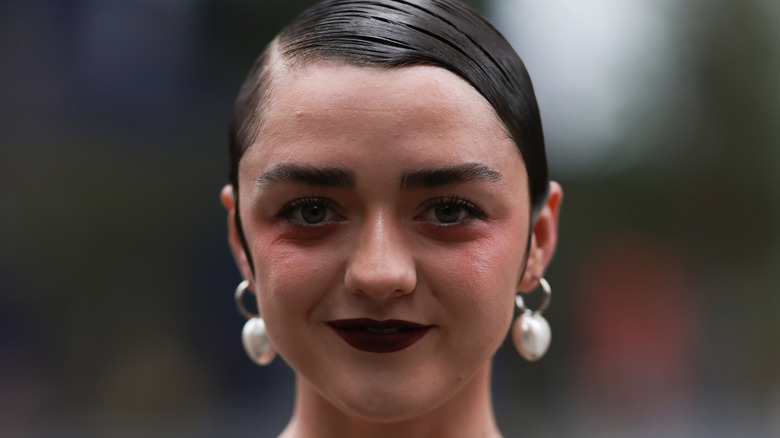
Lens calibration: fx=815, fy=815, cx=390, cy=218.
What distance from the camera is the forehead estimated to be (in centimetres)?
177

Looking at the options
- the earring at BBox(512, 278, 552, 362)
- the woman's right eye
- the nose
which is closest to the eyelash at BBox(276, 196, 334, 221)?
the woman's right eye

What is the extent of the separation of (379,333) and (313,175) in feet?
1.27

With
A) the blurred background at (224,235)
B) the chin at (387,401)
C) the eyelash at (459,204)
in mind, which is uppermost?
the eyelash at (459,204)

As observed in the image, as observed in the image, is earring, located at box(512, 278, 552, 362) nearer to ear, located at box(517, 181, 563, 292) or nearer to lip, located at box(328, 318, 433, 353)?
ear, located at box(517, 181, 563, 292)

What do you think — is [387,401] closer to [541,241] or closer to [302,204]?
[302,204]

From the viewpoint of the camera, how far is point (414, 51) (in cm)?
183

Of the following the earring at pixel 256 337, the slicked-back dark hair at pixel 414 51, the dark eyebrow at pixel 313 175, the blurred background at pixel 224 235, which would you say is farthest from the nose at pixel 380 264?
the blurred background at pixel 224 235

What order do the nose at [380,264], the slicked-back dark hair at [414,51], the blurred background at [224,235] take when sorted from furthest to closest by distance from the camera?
the blurred background at [224,235] < the slicked-back dark hair at [414,51] < the nose at [380,264]

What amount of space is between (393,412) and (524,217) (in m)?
0.56

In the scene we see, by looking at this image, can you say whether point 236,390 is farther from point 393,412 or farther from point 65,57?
point 393,412

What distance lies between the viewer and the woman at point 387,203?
1.78 metres

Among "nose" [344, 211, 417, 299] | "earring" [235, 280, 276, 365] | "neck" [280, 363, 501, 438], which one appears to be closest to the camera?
"nose" [344, 211, 417, 299]

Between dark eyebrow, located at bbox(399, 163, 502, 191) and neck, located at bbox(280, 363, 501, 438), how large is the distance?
562mm

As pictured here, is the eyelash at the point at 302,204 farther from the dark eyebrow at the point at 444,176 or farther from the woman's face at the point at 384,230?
the dark eyebrow at the point at 444,176
